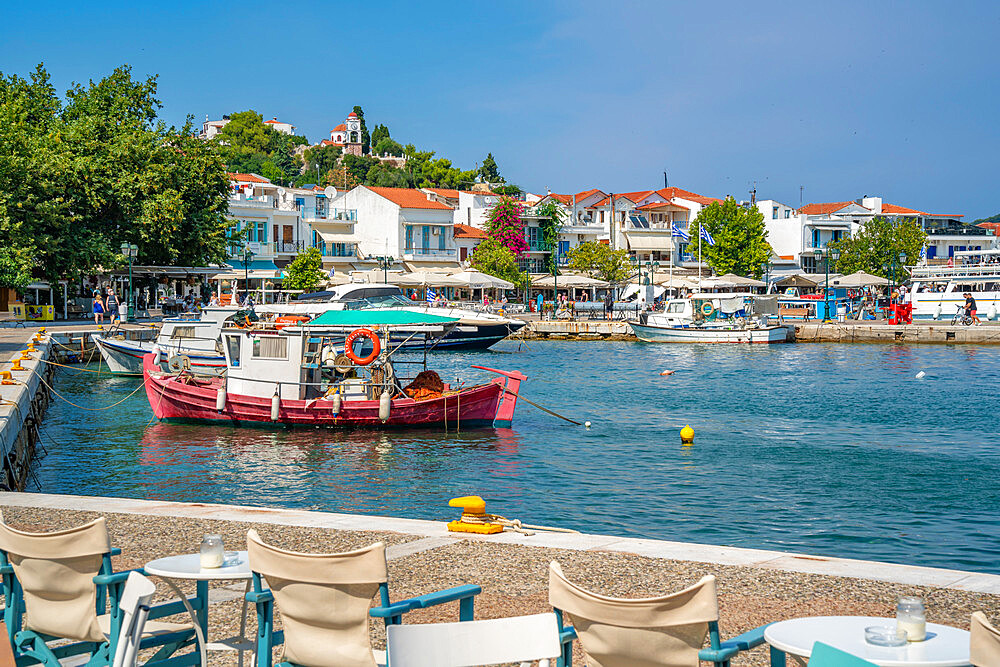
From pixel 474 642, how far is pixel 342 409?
20.5 metres

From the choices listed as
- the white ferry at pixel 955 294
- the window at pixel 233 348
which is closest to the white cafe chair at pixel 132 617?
the window at pixel 233 348

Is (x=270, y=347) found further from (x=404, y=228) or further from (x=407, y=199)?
(x=407, y=199)

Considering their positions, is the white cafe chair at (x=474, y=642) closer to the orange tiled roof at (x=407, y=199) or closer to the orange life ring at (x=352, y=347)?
the orange life ring at (x=352, y=347)

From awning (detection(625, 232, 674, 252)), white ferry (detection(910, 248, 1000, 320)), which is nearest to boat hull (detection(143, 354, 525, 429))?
white ferry (detection(910, 248, 1000, 320))

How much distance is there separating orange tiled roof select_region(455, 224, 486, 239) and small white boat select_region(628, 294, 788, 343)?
29.2 metres

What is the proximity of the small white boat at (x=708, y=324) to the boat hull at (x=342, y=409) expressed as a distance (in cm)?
3149

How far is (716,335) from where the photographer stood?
55250 millimetres

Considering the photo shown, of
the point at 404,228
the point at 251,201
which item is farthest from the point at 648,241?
the point at 251,201

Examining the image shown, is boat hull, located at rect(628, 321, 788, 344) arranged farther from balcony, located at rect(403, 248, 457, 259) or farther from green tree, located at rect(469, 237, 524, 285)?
balcony, located at rect(403, 248, 457, 259)

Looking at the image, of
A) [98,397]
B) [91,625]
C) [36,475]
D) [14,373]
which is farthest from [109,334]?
[91,625]

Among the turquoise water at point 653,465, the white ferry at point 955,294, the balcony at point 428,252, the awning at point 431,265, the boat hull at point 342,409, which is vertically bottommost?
the turquoise water at point 653,465

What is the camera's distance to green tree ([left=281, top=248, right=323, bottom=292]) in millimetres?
65125

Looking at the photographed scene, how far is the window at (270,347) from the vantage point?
24906mm

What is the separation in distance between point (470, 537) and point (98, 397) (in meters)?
26.7
